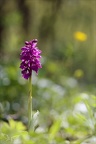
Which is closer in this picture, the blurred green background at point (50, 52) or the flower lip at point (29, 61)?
the flower lip at point (29, 61)

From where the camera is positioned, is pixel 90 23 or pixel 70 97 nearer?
pixel 70 97

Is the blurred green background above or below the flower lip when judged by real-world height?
above

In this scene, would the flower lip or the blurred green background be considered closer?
the flower lip

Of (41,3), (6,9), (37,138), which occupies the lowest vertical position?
(37,138)

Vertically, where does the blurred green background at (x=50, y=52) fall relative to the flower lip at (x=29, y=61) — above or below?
above

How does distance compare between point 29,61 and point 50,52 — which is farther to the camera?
point 50,52

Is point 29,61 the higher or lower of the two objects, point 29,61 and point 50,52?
the lower

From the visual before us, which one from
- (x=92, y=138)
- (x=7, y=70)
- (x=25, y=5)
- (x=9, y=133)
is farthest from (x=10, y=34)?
(x=9, y=133)

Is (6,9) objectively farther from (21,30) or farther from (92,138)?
(92,138)
